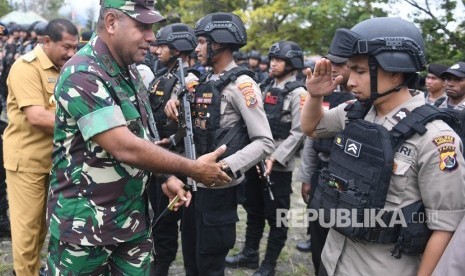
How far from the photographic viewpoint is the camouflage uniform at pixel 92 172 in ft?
6.95

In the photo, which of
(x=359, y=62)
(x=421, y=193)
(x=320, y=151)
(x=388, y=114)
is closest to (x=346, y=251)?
(x=421, y=193)

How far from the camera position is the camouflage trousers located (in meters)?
2.31

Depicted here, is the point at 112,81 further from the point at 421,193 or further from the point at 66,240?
the point at 421,193

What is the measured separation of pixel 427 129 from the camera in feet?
6.48

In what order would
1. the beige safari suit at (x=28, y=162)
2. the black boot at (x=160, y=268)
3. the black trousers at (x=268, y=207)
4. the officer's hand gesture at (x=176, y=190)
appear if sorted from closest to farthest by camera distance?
the officer's hand gesture at (x=176, y=190) < the beige safari suit at (x=28, y=162) < the black boot at (x=160, y=268) < the black trousers at (x=268, y=207)

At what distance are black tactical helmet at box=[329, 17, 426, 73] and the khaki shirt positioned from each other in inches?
93.5

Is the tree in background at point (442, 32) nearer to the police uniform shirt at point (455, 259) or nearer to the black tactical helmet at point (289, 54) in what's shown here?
the black tactical helmet at point (289, 54)

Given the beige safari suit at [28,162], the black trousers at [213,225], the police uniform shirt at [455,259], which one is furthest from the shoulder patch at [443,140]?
the beige safari suit at [28,162]

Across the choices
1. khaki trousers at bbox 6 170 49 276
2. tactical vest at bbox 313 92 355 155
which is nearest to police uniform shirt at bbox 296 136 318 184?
tactical vest at bbox 313 92 355 155

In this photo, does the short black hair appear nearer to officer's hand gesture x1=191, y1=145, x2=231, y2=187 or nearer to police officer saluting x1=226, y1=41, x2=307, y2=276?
officer's hand gesture x1=191, y1=145, x2=231, y2=187

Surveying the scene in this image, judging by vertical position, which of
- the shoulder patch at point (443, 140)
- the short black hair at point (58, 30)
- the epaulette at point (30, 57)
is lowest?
the epaulette at point (30, 57)

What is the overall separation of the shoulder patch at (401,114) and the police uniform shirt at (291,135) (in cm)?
237

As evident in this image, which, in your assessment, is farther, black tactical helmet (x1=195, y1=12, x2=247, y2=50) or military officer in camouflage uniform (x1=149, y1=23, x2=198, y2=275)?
military officer in camouflage uniform (x1=149, y1=23, x2=198, y2=275)

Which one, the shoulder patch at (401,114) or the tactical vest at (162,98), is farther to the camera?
the tactical vest at (162,98)
